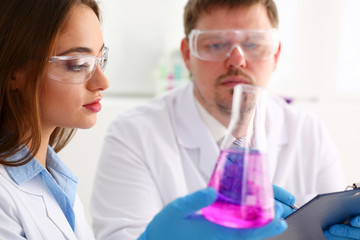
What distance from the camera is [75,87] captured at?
3.69ft

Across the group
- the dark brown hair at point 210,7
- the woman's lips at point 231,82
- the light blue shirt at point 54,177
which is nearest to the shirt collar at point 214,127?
the woman's lips at point 231,82

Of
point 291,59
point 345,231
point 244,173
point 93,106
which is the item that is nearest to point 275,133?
point 345,231

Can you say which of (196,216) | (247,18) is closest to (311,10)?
(247,18)

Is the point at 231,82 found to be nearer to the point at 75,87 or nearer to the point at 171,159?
the point at 171,159

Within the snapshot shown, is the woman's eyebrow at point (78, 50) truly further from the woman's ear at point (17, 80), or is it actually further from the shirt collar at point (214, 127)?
the shirt collar at point (214, 127)

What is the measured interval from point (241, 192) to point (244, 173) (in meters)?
0.04

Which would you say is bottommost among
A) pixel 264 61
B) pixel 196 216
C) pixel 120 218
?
pixel 120 218

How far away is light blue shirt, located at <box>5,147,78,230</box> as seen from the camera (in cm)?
111

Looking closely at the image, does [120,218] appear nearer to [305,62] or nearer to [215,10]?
[215,10]

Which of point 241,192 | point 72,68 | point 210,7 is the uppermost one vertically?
point 210,7

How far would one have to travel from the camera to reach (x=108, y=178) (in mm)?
1872

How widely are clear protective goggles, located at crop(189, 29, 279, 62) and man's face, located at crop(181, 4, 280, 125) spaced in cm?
2

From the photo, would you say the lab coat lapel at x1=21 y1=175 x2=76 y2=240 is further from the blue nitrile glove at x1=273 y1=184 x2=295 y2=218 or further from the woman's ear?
the blue nitrile glove at x1=273 y1=184 x2=295 y2=218

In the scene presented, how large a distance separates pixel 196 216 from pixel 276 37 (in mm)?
1295
